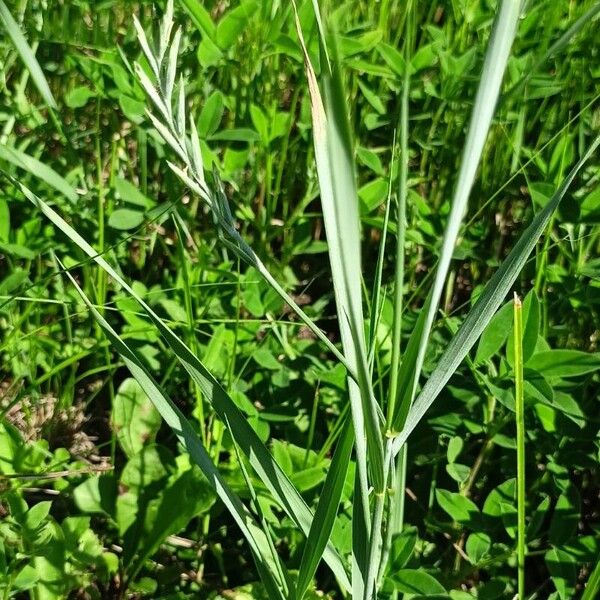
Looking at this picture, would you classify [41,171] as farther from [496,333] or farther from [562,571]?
[562,571]

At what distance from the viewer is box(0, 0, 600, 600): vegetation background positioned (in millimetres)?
1159

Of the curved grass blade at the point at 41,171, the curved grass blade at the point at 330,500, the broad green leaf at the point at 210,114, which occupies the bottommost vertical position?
the curved grass blade at the point at 330,500

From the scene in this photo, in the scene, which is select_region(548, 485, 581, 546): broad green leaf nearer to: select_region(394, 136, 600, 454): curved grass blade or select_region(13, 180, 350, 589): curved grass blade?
select_region(13, 180, 350, 589): curved grass blade

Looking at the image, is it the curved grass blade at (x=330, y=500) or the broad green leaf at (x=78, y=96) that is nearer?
the curved grass blade at (x=330, y=500)

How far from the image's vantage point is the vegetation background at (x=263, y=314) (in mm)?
1159

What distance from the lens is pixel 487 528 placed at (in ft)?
3.84

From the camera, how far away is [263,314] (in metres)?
1.38

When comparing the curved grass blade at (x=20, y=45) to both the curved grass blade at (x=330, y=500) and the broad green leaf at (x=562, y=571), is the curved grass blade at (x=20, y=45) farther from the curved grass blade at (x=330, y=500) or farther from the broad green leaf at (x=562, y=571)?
the broad green leaf at (x=562, y=571)

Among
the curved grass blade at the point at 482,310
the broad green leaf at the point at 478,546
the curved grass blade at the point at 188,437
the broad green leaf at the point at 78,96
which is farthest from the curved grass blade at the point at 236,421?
the broad green leaf at the point at 78,96

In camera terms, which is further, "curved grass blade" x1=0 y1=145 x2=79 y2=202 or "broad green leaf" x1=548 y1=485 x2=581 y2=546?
"curved grass blade" x1=0 y1=145 x2=79 y2=202

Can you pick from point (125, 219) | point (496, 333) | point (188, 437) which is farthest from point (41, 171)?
point (496, 333)

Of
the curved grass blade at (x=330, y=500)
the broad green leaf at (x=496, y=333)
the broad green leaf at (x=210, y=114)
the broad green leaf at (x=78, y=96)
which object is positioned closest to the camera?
the curved grass blade at (x=330, y=500)

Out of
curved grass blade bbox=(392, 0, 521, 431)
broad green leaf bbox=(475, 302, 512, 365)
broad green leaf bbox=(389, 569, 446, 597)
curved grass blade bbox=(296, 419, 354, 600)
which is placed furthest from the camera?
broad green leaf bbox=(475, 302, 512, 365)

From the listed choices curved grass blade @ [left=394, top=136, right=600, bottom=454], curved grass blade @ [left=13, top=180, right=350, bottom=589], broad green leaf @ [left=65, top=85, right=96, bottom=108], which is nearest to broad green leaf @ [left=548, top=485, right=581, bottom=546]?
curved grass blade @ [left=13, top=180, right=350, bottom=589]
